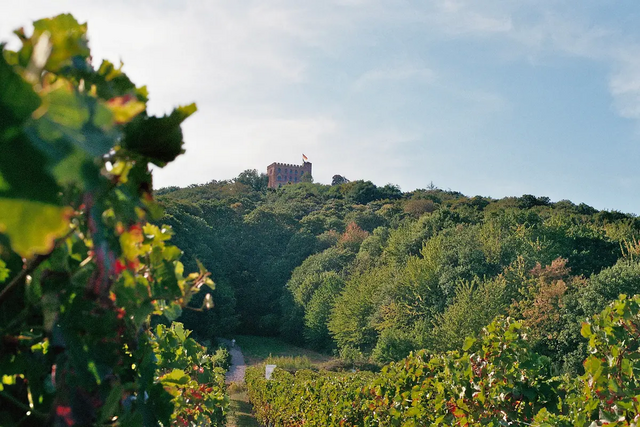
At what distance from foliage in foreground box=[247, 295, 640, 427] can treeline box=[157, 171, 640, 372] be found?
4.24 m

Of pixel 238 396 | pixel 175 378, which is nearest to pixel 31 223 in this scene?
pixel 175 378

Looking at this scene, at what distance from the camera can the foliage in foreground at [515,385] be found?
2678 millimetres

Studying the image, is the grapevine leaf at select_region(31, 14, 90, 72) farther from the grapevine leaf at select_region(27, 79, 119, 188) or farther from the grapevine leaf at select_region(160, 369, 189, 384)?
the grapevine leaf at select_region(160, 369, 189, 384)

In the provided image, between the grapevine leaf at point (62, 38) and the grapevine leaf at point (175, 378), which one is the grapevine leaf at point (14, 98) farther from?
the grapevine leaf at point (175, 378)

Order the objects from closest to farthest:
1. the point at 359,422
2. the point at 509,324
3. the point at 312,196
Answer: the point at 509,324
the point at 359,422
the point at 312,196

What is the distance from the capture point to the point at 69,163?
0.40m

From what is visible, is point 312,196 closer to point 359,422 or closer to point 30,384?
point 359,422

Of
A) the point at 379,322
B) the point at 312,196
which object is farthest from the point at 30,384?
the point at 312,196

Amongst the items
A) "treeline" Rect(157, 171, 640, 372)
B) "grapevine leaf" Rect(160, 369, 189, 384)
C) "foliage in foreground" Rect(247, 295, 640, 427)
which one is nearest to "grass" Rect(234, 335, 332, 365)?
"treeline" Rect(157, 171, 640, 372)

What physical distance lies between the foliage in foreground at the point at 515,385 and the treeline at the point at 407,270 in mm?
4240

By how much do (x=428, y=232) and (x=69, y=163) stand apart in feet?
95.4

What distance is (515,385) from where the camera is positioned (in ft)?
12.4

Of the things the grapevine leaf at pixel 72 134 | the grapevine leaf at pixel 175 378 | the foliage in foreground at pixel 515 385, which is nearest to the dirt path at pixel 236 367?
the foliage in foreground at pixel 515 385

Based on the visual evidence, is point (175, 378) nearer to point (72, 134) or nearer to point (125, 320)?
point (125, 320)
